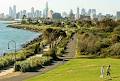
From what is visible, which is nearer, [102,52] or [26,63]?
[26,63]

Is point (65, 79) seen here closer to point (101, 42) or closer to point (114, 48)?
point (114, 48)

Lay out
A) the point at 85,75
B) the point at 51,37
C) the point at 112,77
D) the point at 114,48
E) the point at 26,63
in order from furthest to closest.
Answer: the point at 51,37, the point at 114,48, the point at 26,63, the point at 85,75, the point at 112,77

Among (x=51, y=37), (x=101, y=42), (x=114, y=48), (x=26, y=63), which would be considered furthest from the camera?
(x=51, y=37)

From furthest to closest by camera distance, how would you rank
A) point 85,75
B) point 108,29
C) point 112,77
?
point 108,29, point 85,75, point 112,77

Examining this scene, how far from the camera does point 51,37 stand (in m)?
89.6

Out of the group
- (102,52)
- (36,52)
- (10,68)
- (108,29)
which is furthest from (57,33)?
(108,29)

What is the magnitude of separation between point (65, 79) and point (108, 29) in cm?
9947

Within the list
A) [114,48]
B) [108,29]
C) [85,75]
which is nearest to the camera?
[85,75]

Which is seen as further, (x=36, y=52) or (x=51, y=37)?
(x=51, y=37)

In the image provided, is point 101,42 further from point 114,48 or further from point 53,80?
point 53,80

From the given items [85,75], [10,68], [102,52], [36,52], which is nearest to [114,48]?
[102,52]

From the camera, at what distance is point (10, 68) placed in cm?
5919

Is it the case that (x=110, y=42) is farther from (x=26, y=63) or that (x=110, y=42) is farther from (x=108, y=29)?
(x=108, y=29)

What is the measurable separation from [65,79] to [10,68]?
64.2 ft
